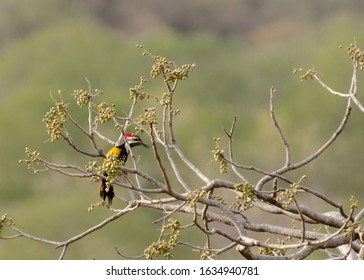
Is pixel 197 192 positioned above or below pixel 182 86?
below

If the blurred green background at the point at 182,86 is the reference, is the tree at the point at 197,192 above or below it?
below

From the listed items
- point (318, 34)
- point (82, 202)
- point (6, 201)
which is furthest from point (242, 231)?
point (318, 34)

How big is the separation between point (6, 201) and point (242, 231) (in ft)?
93.7

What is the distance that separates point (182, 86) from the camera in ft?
138

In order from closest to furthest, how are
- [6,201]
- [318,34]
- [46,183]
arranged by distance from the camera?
[6,201] → [46,183] → [318,34]

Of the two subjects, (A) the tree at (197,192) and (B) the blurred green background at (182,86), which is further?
(B) the blurred green background at (182,86)

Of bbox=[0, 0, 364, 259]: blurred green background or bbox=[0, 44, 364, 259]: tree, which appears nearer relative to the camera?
bbox=[0, 44, 364, 259]: tree

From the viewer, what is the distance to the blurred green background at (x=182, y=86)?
30.2 metres

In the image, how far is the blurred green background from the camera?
99.0 feet

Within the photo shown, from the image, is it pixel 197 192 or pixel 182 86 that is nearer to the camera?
pixel 197 192

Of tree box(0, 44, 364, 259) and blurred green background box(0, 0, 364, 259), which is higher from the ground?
blurred green background box(0, 0, 364, 259)
